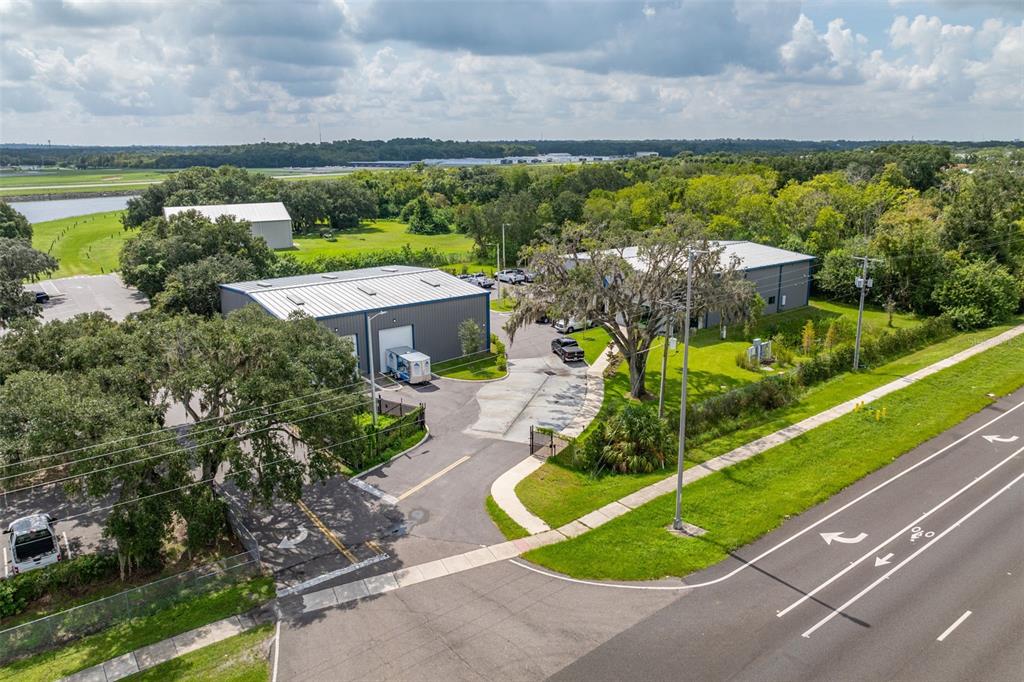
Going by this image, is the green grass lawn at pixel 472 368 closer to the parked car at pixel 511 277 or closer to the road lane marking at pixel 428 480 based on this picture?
the road lane marking at pixel 428 480

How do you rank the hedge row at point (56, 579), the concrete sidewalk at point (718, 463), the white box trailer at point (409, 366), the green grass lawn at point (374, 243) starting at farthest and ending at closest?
1. the green grass lawn at point (374, 243)
2. the white box trailer at point (409, 366)
3. the concrete sidewalk at point (718, 463)
4. the hedge row at point (56, 579)

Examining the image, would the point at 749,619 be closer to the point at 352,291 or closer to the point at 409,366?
the point at 409,366

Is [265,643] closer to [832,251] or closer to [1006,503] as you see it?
[1006,503]

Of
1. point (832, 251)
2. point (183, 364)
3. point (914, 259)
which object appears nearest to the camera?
point (183, 364)

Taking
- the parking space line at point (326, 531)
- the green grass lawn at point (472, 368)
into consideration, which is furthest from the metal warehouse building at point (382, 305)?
the parking space line at point (326, 531)

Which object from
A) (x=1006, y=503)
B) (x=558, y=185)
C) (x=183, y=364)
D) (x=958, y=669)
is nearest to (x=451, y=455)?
(x=183, y=364)

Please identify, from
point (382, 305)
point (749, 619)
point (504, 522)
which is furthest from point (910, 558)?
point (382, 305)

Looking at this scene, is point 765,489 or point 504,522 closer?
point 504,522
